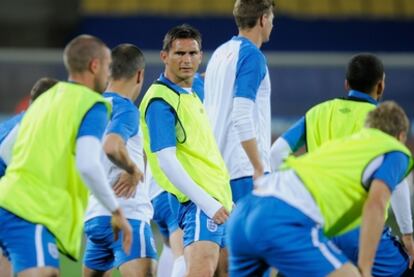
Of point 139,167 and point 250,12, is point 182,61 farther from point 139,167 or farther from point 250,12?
point 139,167

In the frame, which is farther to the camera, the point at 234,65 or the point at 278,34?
the point at 278,34

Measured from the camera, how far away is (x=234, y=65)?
7320 mm

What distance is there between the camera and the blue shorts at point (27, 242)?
5.82 meters

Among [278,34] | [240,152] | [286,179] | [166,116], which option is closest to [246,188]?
[240,152]

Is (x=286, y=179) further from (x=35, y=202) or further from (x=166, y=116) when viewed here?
(x=166, y=116)

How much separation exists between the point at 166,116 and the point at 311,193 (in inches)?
72.8

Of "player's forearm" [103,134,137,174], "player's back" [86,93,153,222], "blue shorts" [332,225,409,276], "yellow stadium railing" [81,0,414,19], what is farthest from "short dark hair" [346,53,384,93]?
"yellow stadium railing" [81,0,414,19]

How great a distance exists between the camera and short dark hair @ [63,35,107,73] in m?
6.00

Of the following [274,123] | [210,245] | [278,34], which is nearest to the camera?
[210,245]

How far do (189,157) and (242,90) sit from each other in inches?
21.7

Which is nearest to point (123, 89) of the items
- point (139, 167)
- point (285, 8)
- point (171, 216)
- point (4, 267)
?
point (139, 167)

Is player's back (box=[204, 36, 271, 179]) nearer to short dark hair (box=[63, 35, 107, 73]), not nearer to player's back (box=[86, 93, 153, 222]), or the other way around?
player's back (box=[86, 93, 153, 222])

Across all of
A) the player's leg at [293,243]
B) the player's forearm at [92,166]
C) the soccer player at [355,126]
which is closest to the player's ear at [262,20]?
the soccer player at [355,126]

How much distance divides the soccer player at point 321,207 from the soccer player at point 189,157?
1.37 m
